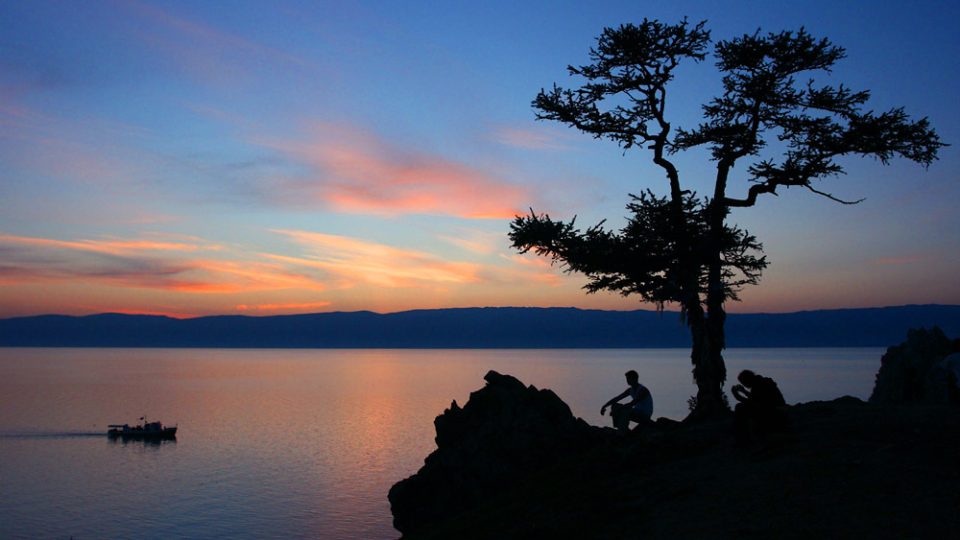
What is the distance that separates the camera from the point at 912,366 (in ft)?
128

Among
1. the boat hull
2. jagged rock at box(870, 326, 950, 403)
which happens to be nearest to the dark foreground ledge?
jagged rock at box(870, 326, 950, 403)

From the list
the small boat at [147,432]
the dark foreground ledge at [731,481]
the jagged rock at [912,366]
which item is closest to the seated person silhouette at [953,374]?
the dark foreground ledge at [731,481]

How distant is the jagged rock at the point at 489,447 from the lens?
95.7ft

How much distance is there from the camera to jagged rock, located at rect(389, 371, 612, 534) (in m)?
29.2

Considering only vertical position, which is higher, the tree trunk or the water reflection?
the tree trunk

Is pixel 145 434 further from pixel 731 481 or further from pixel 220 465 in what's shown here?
pixel 731 481

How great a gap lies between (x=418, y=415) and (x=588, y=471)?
123 metres

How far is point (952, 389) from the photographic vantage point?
2373 cm

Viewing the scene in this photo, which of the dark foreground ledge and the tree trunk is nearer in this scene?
the dark foreground ledge

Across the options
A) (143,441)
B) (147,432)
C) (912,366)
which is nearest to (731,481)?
(912,366)

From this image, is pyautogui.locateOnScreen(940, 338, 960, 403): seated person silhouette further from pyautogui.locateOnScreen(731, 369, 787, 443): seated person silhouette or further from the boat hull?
the boat hull

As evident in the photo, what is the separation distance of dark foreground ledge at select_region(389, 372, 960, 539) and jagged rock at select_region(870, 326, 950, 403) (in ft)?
44.8

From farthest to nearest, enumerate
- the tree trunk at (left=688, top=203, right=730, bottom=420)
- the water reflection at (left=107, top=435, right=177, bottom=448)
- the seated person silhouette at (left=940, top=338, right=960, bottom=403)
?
the water reflection at (left=107, top=435, right=177, bottom=448) < the tree trunk at (left=688, top=203, right=730, bottom=420) < the seated person silhouette at (left=940, top=338, right=960, bottom=403)

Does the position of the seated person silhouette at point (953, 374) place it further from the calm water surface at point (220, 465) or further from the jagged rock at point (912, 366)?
the calm water surface at point (220, 465)
